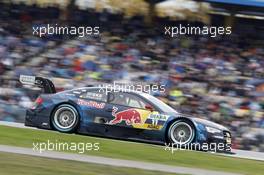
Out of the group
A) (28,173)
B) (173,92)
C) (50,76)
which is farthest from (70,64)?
(28,173)

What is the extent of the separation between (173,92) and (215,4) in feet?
19.6

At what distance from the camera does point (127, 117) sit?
40.3ft

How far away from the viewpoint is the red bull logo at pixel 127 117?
12.3 metres

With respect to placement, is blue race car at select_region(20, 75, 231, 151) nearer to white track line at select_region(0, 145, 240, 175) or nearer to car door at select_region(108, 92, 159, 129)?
car door at select_region(108, 92, 159, 129)

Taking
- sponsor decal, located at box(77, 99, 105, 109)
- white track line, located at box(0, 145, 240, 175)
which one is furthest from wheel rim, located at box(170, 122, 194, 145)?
white track line, located at box(0, 145, 240, 175)

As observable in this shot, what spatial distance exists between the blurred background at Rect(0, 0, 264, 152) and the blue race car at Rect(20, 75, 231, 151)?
137 inches

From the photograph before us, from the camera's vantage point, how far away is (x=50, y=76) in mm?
18828

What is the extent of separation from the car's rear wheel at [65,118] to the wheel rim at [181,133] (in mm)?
1995
